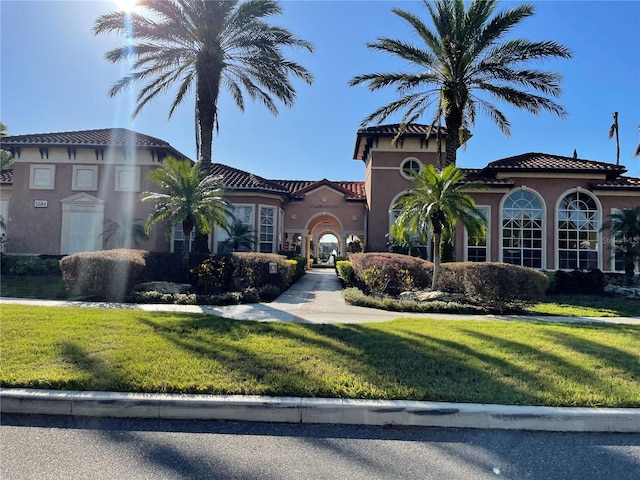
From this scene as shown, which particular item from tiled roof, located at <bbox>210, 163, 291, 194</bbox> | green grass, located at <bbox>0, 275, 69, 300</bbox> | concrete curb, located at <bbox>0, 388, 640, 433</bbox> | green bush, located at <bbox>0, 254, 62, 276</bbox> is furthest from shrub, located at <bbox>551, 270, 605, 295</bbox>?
green bush, located at <bbox>0, 254, 62, 276</bbox>

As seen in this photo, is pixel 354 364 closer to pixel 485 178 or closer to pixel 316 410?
pixel 316 410

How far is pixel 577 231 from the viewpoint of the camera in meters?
20.4

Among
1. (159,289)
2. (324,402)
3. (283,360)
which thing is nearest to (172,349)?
(283,360)

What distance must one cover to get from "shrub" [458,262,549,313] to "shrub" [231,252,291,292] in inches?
251

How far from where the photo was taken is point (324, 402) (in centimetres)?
441

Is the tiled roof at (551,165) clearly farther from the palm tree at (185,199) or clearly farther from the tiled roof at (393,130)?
the palm tree at (185,199)

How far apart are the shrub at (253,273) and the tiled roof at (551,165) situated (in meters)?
12.6

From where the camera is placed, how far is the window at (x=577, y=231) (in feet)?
66.6

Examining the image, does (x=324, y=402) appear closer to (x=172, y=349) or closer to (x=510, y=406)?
(x=510, y=406)

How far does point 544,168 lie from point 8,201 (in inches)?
1074

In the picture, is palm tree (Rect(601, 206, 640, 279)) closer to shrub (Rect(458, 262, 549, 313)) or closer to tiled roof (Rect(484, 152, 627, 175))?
tiled roof (Rect(484, 152, 627, 175))

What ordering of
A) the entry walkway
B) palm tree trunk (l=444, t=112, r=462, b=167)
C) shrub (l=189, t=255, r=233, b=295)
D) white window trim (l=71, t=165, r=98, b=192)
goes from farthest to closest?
1. white window trim (l=71, t=165, r=98, b=192)
2. palm tree trunk (l=444, t=112, r=462, b=167)
3. shrub (l=189, t=255, r=233, b=295)
4. the entry walkway

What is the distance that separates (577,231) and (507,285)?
11405mm

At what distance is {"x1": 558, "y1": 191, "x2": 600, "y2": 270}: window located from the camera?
20.3 m
